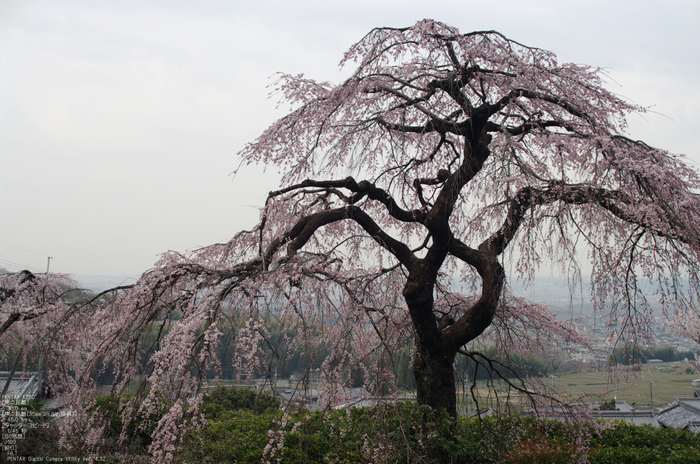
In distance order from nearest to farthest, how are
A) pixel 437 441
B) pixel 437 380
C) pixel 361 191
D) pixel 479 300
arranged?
1. pixel 437 441
2. pixel 479 300
3. pixel 437 380
4. pixel 361 191

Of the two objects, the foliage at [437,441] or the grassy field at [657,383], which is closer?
the foliage at [437,441]

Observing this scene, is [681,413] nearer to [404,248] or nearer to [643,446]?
[643,446]

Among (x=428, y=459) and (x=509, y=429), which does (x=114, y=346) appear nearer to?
(x=428, y=459)

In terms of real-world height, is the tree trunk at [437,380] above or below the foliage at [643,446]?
above

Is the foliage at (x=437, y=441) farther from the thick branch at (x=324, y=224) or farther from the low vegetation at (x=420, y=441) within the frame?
the thick branch at (x=324, y=224)

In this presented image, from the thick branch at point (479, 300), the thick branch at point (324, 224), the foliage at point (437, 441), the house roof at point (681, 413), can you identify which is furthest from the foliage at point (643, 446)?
the house roof at point (681, 413)

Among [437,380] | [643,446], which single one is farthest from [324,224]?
[643,446]

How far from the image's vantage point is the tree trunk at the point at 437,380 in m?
4.38

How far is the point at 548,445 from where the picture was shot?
11.7ft

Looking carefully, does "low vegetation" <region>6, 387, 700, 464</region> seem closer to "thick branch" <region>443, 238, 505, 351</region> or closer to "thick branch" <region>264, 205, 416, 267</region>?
"thick branch" <region>443, 238, 505, 351</region>

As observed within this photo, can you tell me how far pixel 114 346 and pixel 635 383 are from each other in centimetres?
495

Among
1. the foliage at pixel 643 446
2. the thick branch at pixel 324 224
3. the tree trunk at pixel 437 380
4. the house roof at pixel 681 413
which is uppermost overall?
the thick branch at pixel 324 224

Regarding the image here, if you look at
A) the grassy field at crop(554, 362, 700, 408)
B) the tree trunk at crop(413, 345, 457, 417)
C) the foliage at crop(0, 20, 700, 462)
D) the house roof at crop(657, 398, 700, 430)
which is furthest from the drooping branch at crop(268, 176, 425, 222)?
the house roof at crop(657, 398, 700, 430)

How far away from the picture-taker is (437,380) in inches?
174
